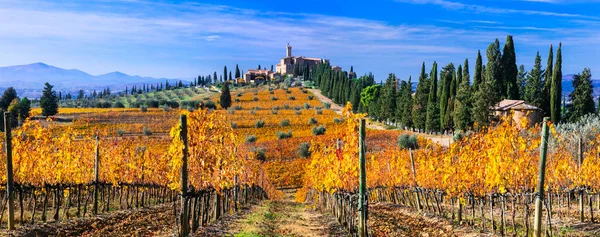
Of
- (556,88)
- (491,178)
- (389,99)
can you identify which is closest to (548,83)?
(556,88)

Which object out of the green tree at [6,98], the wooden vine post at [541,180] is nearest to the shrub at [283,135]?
the wooden vine post at [541,180]

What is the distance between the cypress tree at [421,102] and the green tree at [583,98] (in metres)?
15.8

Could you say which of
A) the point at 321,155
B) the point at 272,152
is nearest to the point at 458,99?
the point at 272,152

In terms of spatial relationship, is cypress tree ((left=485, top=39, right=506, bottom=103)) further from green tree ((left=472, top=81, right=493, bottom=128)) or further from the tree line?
green tree ((left=472, top=81, right=493, bottom=128))

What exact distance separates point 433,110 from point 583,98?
15.0 m

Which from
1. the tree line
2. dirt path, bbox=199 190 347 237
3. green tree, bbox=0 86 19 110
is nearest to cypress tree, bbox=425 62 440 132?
the tree line

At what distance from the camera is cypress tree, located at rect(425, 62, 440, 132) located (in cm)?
5338

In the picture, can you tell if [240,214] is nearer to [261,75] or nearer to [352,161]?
[352,161]

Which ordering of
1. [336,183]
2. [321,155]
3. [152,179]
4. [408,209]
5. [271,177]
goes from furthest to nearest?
[271,177], [152,179], [408,209], [321,155], [336,183]

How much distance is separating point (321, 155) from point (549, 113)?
38.8m

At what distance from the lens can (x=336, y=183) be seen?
43.1ft

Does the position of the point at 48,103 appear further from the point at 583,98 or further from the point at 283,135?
the point at 583,98

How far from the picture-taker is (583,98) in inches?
1764

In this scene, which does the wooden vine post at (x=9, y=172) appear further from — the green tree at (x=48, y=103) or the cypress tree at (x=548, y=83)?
the green tree at (x=48, y=103)
